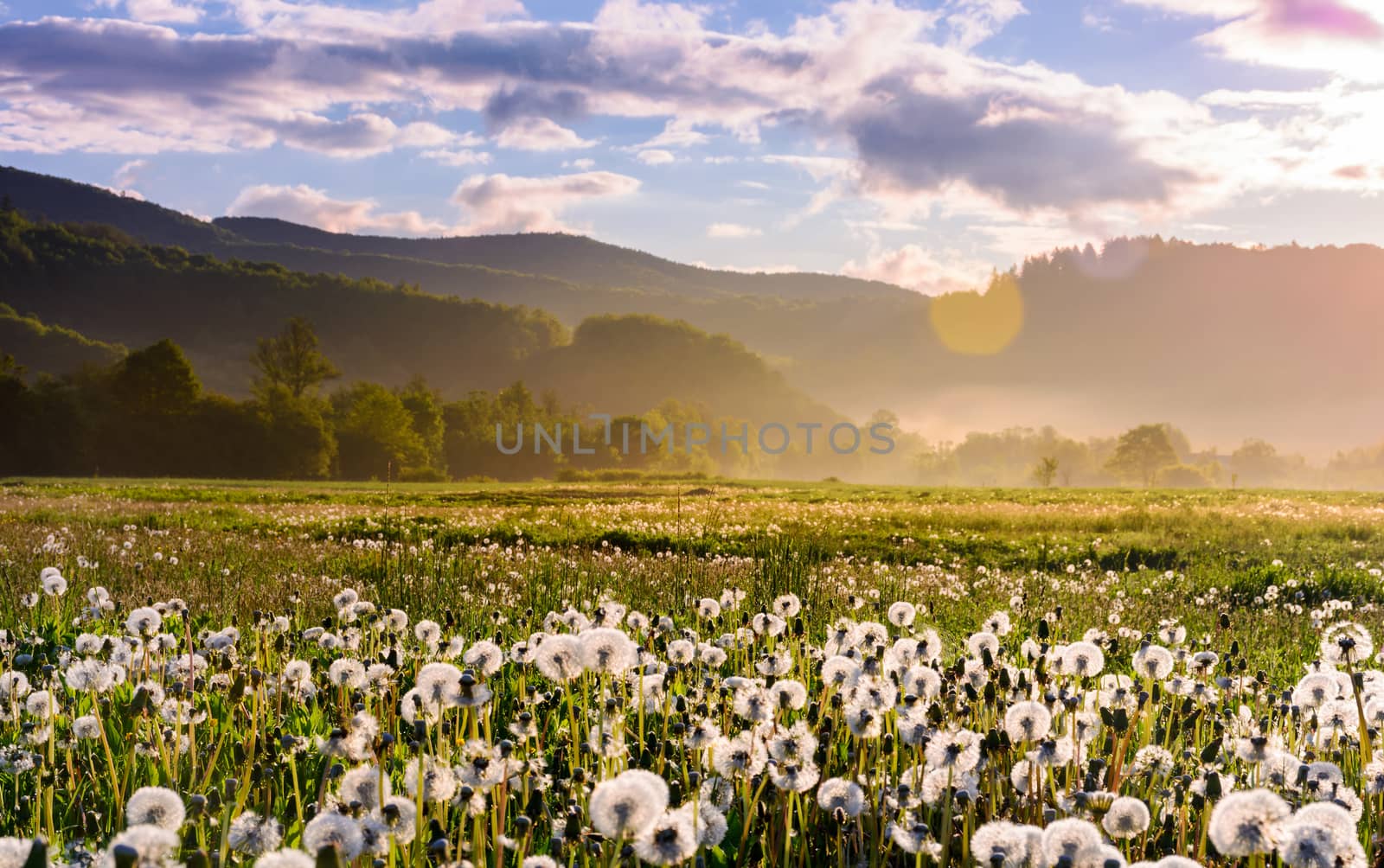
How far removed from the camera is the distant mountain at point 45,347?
151 m

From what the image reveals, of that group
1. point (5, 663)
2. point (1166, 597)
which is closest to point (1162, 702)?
point (5, 663)

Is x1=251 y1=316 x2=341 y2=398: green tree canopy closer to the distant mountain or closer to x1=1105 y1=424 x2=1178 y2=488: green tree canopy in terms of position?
the distant mountain

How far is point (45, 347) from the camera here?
154500mm

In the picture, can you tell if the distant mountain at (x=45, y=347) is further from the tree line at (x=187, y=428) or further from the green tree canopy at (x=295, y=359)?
the tree line at (x=187, y=428)

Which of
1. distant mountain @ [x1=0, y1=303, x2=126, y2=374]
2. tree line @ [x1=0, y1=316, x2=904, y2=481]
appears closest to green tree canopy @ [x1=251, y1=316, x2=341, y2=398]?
tree line @ [x1=0, y1=316, x2=904, y2=481]

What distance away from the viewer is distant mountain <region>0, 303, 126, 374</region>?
151m

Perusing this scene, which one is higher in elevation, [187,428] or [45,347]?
[45,347]

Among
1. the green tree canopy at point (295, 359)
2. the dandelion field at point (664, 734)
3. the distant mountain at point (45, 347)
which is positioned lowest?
the dandelion field at point (664, 734)

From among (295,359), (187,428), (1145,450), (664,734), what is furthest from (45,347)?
(1145,450)

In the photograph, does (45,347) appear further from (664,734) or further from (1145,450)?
(1145,450)

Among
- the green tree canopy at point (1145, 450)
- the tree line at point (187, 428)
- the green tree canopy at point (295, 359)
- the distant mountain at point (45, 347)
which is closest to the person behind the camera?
the tree line at point (187, 428)

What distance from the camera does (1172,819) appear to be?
327 centimetres

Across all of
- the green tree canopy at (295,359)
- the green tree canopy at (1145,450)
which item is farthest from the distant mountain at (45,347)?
the green tree canopy at (1145,450)

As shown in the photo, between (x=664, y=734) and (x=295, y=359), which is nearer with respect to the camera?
(x=664, y=734)
